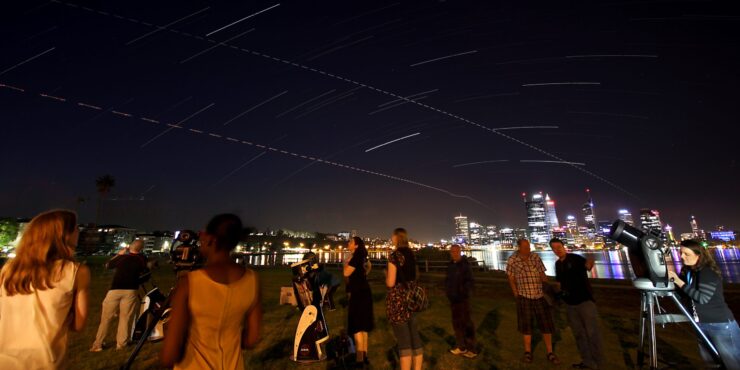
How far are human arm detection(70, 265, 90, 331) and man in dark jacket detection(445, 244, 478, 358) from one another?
19.5ft

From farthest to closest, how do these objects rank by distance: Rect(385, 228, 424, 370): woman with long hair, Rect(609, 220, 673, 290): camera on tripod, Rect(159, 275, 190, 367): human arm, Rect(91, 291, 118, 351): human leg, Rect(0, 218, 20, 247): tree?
Rect(0, 218, 20, 247): tree → Rect(91, 291, 118, 351): human leg → Rect(385, 228, 424, 370): woman with long hair → Rect(609, 220, 673, 290): camera on tripod → Rect(159, 275, 190, 367): human arm

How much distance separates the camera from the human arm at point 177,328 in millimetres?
1953

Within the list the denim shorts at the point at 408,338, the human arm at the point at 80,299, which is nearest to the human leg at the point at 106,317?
the human arm at the point at 80,299

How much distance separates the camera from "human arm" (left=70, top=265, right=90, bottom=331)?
7.95 feet

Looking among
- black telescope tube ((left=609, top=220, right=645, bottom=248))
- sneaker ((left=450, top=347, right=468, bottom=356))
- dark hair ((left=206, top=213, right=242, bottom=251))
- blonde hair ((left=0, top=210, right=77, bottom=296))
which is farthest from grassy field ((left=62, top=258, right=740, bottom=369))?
dark hair ((left=206, top=213, right=242, bottom=251))

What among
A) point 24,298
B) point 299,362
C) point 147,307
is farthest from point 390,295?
point 147,307

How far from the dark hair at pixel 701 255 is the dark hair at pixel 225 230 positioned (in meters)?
5.57

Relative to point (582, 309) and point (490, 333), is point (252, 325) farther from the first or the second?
point (490, 333)

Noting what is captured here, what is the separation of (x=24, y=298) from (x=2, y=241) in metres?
112

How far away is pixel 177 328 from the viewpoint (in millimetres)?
1980

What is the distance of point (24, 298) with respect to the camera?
223 cm

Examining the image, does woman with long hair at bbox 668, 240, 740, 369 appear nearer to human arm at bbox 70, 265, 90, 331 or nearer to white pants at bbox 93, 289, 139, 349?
human arm at bbox 70, 265, 90, 331

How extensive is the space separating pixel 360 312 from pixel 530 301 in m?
3.28

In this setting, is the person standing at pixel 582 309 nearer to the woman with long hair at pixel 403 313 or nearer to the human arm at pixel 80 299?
the woman with long hair at pixel 403 313
